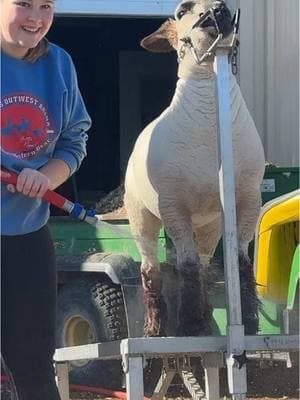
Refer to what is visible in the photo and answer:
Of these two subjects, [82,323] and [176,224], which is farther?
[82,323]

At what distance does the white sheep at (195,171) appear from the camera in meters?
3.56

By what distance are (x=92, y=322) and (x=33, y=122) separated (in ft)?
12.1

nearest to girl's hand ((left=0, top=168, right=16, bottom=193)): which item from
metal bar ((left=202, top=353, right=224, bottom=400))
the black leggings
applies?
the black leggings

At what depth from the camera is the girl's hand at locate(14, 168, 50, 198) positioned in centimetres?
254

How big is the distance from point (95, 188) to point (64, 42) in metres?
2.05

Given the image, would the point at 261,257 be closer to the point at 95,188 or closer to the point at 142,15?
the point at 142,15

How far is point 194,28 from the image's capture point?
145 inches

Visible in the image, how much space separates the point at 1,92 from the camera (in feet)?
8.71

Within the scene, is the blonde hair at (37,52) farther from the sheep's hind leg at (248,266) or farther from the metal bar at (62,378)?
the metal bar at (62,378)

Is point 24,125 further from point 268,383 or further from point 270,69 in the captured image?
point 270,69

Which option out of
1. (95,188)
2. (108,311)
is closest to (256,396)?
(108,311)

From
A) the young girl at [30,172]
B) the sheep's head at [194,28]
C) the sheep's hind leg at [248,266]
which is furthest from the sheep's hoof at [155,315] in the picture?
the young girl at [30,172]

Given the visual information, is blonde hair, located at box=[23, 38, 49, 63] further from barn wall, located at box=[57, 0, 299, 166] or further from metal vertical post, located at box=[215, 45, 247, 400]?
barn wall, located at box=[57, 0, 299, 166]

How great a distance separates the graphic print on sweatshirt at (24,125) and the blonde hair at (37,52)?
0.37ft
